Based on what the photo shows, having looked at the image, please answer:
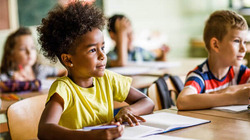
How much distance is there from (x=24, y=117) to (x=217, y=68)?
3.07 feet

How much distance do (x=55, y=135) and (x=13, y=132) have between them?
0.35 m

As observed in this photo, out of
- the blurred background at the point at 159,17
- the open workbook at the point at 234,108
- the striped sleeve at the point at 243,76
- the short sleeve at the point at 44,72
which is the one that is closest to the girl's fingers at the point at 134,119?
the open workbook at the point at 234,108

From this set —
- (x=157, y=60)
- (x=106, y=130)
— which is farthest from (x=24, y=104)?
(x=157, y=60)

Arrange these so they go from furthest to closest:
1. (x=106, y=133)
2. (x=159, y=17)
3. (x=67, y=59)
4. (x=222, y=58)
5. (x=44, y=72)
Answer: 1. (x=159, y=17)
2. (x=44, y=72)
3. (x=222, y=58)
4. (x=67, y=59)
5. (x=106, y=133)

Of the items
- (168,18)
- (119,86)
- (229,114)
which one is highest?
(168,18)

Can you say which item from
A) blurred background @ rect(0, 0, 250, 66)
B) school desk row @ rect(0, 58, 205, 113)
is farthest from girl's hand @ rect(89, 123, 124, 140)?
blurred background @ rect(0, 0, 250, 66)

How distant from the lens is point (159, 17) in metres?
5.09

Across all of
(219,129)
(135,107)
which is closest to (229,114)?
(219,129)

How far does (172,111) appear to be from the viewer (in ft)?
4.44

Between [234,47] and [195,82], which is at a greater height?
[234,47]

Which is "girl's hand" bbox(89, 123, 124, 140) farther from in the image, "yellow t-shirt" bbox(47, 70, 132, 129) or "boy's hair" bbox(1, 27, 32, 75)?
"boy's hair" bbox(1, 27, 32, 75)

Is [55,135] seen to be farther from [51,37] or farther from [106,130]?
[51,37]

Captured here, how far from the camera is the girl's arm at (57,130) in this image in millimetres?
900

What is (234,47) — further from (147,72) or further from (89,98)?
(147,72)
